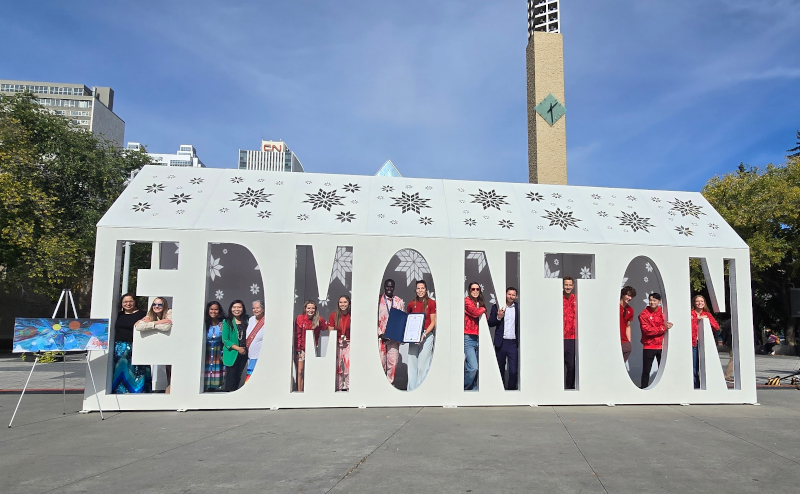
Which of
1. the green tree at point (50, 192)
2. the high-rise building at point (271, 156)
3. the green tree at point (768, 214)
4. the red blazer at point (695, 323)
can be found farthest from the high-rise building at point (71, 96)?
the red blazer at point (695, 323)

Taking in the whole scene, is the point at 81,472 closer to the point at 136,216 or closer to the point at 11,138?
the point at 136,216

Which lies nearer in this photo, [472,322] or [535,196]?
[472,322]

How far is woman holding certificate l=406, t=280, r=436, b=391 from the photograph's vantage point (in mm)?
7395

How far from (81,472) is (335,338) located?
3.22 m

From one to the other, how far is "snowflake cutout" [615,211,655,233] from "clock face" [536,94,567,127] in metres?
10.0

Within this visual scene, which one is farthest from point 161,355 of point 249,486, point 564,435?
point 564,435

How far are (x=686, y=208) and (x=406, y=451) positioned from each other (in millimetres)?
5997

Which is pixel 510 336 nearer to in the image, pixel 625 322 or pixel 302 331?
pixel 625 322

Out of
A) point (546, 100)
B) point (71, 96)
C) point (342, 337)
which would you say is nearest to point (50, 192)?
point (342, 337)

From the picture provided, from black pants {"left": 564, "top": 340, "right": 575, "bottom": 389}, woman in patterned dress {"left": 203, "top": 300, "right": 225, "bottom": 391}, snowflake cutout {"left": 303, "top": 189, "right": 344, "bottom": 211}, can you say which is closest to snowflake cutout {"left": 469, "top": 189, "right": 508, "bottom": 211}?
snowflake cutout {"left": 303, "top": 189, "right": 344, "bottom": 211}

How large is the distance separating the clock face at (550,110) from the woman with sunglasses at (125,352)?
45.4 ft

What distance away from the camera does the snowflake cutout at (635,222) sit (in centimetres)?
786

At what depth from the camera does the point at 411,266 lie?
984 cm

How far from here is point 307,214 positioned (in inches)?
288
